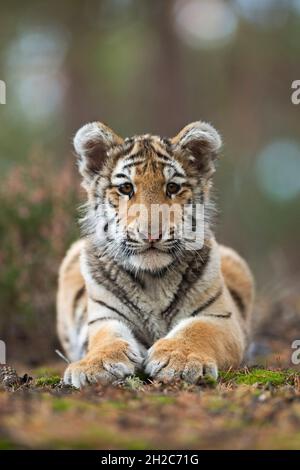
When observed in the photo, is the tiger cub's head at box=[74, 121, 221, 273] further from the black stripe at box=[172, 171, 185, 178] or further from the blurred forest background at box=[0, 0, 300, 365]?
the blurred forest background at box=[0, 0, 300, 365]

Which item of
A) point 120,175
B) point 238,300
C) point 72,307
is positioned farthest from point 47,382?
point 238,300

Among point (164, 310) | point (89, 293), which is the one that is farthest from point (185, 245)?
point (89, 293)

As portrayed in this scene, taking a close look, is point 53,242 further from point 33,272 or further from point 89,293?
point 89,293

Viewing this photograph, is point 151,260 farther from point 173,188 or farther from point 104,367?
point 104,367

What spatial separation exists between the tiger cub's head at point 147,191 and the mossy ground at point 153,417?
1294mm

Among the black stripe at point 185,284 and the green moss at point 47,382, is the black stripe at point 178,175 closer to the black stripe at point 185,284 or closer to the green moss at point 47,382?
the black stripe at point 185,284

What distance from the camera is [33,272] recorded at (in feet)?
33.9

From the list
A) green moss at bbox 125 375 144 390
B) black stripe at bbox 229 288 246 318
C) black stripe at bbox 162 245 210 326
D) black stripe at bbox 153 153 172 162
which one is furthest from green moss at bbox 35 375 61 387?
black stripe at bbox 229 288 246 318

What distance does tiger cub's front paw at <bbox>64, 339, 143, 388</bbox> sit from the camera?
5.86 meters

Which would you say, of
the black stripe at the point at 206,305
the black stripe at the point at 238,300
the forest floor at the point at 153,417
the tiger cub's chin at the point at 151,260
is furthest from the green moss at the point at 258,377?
the black stripe at the point at 238,300

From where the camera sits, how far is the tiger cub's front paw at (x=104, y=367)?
5855 mm

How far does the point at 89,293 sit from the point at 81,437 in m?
3.25

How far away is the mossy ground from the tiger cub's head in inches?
51.0

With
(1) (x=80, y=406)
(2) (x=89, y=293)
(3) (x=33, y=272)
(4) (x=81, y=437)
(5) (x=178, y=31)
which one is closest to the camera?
(4) (x=81, y=437)
